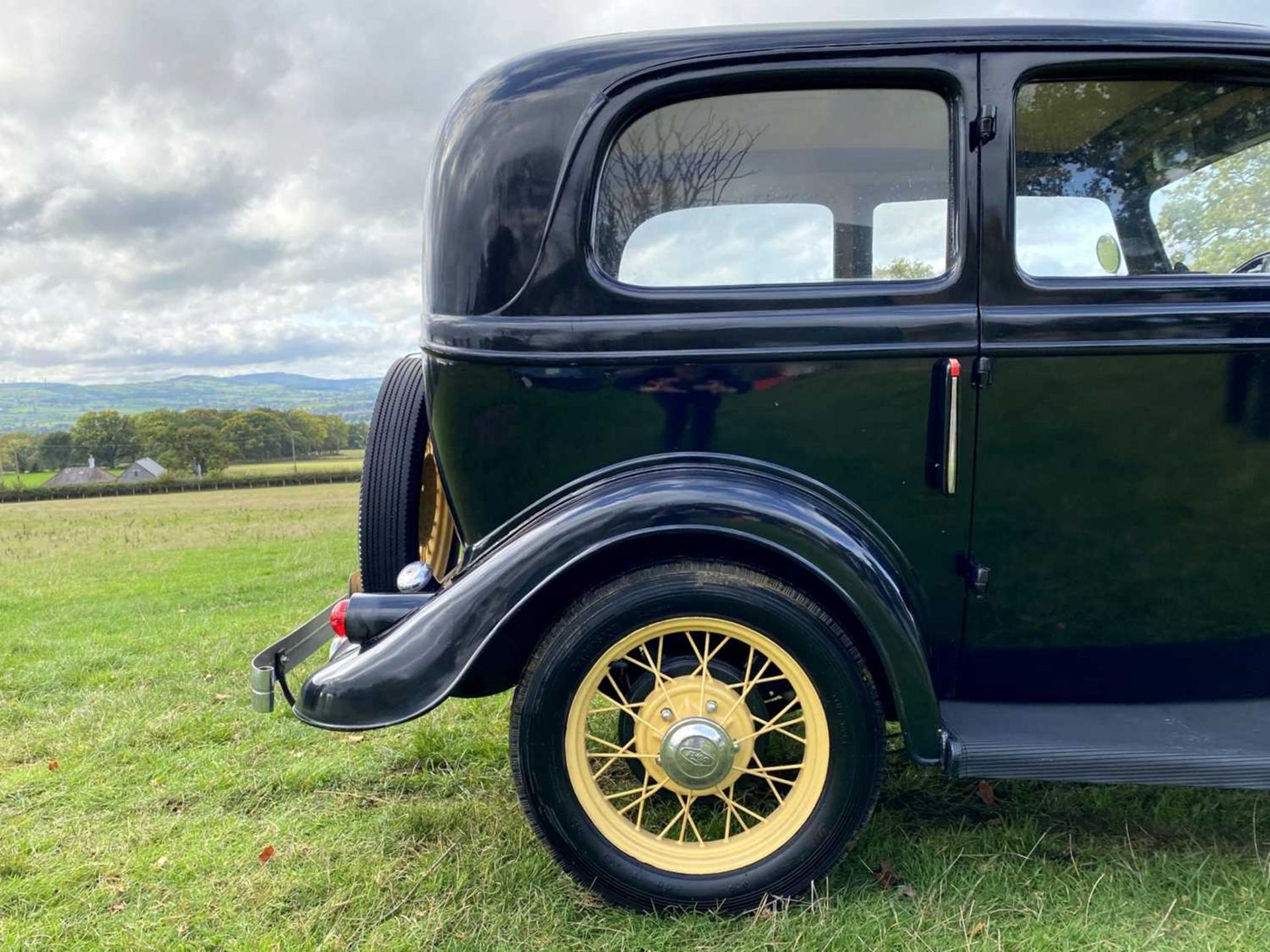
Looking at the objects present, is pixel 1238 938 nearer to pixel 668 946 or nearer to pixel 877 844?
pixel 877 844

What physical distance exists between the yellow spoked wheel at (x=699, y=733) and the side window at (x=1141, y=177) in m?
1.19

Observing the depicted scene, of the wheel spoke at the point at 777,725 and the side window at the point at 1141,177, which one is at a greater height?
the side window at the point at 1141,177

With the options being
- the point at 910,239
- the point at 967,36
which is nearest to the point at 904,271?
the point at 910,239

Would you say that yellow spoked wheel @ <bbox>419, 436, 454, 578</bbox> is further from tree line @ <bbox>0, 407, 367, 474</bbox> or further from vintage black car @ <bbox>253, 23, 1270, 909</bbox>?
tree line @ <bbox>0, 407, 367, 474</bbox>

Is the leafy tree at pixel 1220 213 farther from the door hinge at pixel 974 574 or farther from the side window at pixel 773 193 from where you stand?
the door hinge at pixel 974 574

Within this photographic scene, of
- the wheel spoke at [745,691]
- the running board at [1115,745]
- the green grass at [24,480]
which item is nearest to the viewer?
the running board at [1115,745]

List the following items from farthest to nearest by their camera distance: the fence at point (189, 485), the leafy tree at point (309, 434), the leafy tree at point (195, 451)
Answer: the leafy tree at point (309, 434)
the leafy tree at point (195, 451)
the fence at point (189, 485)

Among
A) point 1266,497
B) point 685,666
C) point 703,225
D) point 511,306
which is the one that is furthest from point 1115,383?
point 511,306

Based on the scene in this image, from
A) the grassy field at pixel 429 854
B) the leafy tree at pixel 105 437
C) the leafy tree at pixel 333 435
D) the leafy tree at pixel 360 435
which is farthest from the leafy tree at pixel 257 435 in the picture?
the grassy field at pixel 429 854

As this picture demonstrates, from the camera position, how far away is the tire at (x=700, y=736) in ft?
5.69

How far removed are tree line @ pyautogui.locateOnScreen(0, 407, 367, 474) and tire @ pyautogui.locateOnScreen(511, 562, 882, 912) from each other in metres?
29.7

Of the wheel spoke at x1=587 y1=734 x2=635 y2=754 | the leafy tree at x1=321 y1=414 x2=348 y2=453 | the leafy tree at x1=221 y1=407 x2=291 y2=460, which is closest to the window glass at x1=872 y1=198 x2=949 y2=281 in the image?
the wheel spoke at x1=587 y1=734 x2=635 y2=754

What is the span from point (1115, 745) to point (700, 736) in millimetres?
940

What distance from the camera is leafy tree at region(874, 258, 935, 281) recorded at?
188cm
